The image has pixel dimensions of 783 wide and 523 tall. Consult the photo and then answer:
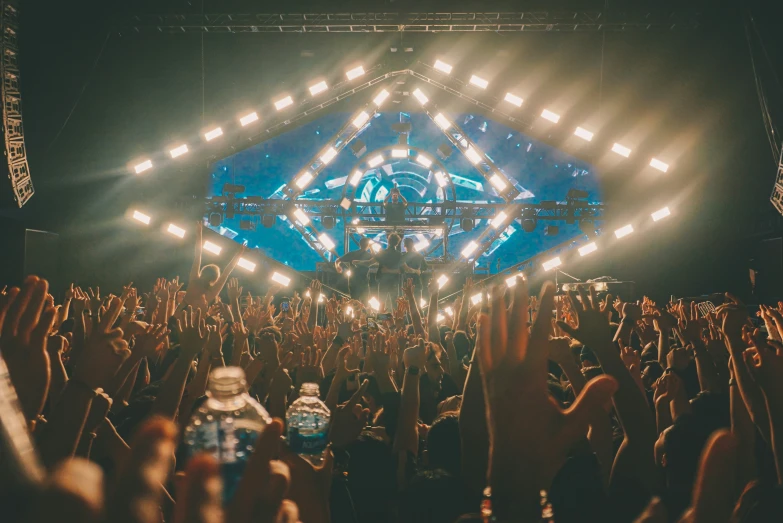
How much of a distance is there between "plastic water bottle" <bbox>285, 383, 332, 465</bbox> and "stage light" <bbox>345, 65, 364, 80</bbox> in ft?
34.9

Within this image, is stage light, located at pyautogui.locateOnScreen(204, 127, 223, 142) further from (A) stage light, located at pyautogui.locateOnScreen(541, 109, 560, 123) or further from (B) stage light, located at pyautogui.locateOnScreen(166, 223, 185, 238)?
(A) stage light, located at pyautogui.locateOnScreen(541, 109, 560, 123)

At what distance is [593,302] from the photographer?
72.6 inches

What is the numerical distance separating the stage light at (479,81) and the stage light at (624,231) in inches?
184

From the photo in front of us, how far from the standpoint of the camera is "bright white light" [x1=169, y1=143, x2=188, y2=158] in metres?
11.5

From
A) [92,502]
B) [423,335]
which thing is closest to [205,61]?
[423,335]

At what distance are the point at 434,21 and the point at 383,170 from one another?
578cm

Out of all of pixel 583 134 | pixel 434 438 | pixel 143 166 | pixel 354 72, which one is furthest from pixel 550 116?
pixel 434 438

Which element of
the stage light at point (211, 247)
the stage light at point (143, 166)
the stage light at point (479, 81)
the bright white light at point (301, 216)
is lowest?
the stage light at point (211, 247)

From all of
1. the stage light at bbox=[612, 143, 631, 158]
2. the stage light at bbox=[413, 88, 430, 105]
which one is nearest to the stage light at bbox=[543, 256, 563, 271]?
the stage light at bbox=[612, 143, 631, 158]

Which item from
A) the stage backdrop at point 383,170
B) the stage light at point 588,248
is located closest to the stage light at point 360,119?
the stage backdrop at point 383,170

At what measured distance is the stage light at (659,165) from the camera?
11.1m

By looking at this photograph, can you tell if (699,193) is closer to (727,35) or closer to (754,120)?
(754,120)

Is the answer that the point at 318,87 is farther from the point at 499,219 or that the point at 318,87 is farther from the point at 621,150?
the point at 621,150

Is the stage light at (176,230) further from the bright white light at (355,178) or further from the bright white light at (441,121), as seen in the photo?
the bright white light at (441,121)
